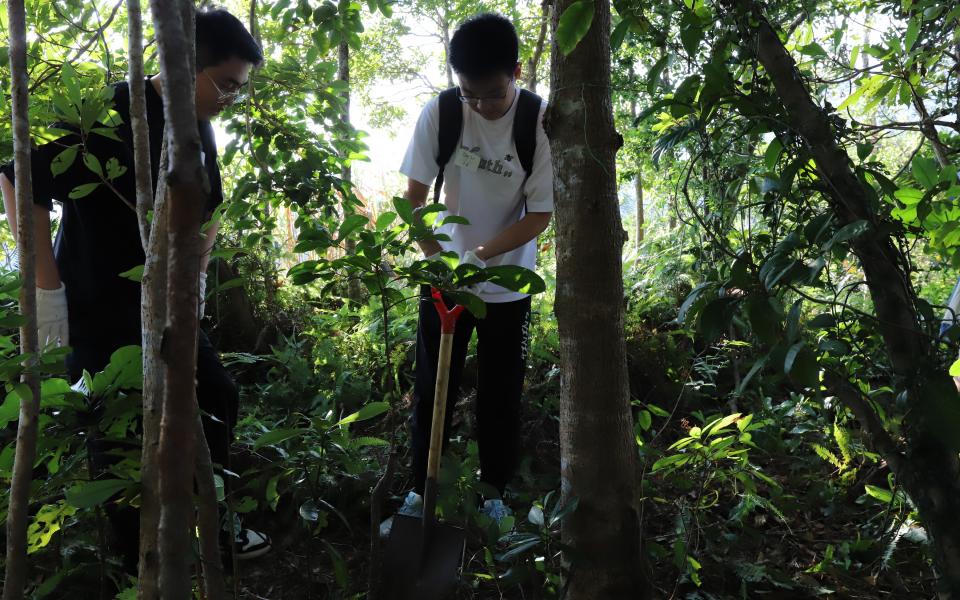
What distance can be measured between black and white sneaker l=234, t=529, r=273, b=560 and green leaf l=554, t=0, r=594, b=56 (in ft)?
6.91

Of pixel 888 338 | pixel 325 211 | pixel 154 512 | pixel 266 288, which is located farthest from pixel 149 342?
pixel 266 288

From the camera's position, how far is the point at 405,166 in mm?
2670

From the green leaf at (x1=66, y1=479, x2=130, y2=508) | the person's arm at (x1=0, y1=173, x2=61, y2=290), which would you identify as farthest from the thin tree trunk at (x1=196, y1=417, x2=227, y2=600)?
the person's arm at (x1=0, y1=173, x2=61, y2=290)

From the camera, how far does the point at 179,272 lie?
75cm

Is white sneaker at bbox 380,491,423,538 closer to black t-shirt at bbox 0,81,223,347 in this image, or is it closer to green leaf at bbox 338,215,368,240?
black t-shirt at bbox 0,81,223,347

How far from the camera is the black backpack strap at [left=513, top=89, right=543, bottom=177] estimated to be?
8.60ft

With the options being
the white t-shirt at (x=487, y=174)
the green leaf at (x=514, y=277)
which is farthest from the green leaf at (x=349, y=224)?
the white t-shirt at (x=487, y=174)

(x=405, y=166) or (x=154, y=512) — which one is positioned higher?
(x=405, y=166)

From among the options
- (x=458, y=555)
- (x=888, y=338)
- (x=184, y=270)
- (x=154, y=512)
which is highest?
(x=184, y=270)

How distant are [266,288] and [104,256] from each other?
10.0 ft

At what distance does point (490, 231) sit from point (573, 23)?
157 centimetres

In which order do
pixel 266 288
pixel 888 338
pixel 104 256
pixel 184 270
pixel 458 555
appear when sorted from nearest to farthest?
pixel 184 270
pixel 888 338
pixel 458 555
pixel 104 256
pixel 266 288

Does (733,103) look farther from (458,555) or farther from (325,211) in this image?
(325,211)

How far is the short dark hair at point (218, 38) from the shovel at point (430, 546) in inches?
42.2
